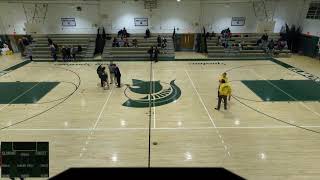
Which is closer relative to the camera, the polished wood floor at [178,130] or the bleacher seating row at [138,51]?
the polished wood floor at [178,130]

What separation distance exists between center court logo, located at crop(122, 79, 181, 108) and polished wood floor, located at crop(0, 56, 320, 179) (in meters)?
0.38

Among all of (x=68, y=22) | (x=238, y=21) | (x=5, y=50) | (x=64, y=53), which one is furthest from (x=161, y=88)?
(x=5, y=50)

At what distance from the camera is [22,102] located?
12641mm

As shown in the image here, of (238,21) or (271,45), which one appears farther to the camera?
(238,21)

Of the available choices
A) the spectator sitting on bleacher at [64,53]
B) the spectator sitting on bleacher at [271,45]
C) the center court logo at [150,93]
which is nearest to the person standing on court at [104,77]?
the center court logo at [150,93]

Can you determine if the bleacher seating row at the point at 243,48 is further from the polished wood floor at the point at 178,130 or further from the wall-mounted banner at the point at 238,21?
the polished wood floor at the point at 178,130

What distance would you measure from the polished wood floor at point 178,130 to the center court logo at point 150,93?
1.24 feet

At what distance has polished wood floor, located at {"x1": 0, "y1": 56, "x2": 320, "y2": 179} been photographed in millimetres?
7762

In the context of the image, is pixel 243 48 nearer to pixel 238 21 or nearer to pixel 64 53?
pixel 238 21

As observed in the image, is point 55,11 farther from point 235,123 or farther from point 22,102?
point 235,123

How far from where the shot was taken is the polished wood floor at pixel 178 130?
7.76 metres

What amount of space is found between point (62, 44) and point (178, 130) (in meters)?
17.6

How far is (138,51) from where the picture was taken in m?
22.8
